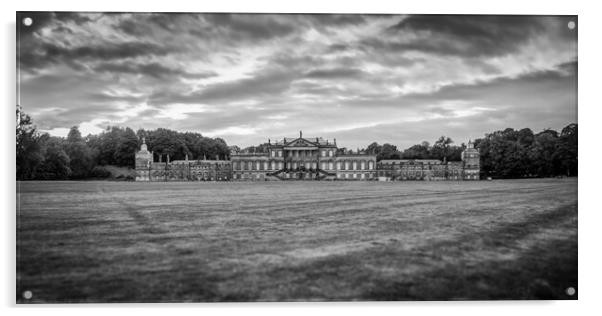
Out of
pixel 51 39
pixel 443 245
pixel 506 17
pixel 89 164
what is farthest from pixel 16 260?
pixel 89 164

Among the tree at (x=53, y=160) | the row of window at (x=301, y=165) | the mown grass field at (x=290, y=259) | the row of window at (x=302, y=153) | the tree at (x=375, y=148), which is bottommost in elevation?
the mown grass field at (x=290, y=259)

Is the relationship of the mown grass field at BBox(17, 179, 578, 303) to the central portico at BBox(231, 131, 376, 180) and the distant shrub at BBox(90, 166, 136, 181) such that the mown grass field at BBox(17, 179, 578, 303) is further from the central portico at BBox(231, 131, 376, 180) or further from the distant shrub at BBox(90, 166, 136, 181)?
the central portico at BBox(231, 131, 376, 180)

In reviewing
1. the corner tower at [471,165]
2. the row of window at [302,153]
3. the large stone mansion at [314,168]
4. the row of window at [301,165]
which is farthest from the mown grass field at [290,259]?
the row of window at [301,165]

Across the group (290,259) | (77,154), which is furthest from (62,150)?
(290,259)

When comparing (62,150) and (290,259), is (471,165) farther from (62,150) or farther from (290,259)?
(290,259)

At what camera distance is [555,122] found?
8.72 metres

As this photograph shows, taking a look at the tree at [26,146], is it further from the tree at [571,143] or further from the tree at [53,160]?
the tree at [571,143]

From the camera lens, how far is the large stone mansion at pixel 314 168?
4597 cm

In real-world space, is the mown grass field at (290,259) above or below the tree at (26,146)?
below

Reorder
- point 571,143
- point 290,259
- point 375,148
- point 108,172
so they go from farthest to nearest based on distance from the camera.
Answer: point 375,148
point 108,172
point 571,143
point 290,259

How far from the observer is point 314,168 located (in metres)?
48.7

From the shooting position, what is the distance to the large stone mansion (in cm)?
4597

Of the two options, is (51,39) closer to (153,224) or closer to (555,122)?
(153,224)

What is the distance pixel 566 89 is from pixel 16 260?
10065 mm
